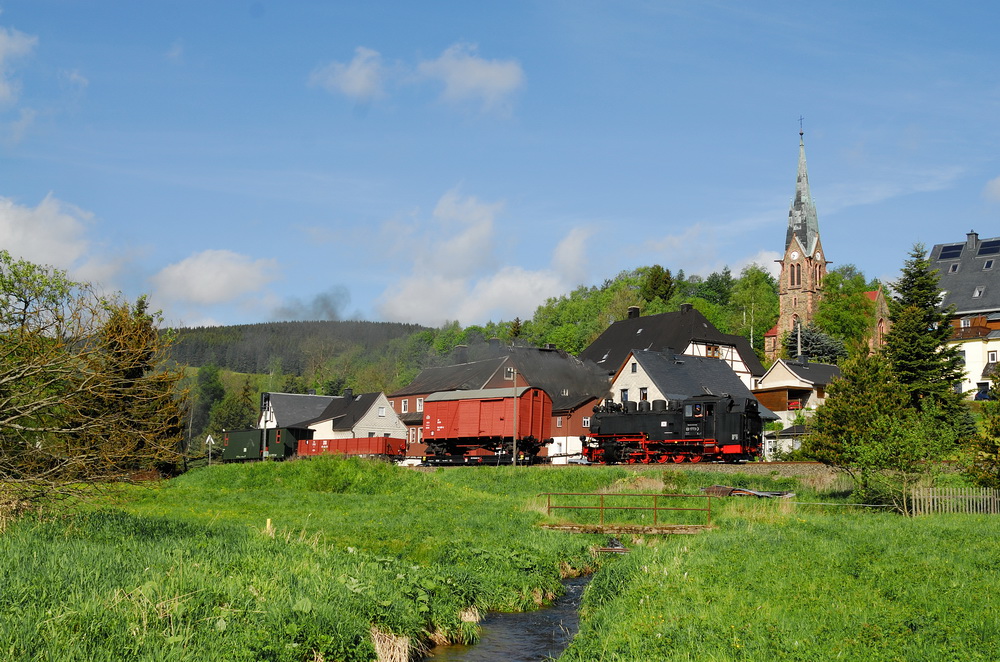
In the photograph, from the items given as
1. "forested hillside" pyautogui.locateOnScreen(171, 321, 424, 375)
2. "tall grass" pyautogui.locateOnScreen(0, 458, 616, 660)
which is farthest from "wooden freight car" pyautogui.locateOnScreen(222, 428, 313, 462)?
"forested hillside" pyautogui.locateOnScreen(171, 321, 424, 375)

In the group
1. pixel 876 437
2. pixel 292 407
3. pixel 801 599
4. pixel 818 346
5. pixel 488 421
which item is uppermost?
pixel 818 346

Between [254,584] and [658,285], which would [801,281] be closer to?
[658,285]

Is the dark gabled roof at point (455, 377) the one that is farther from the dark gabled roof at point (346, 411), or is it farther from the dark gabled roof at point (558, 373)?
the dark gabled roof at point (346, 411)

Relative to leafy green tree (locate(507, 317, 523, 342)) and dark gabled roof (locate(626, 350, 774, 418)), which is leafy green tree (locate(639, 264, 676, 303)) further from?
dark gabled roof (locate(626, 350, 774, 418))

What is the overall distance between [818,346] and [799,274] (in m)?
12.7

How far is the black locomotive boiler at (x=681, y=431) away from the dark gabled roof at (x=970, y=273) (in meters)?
44.0

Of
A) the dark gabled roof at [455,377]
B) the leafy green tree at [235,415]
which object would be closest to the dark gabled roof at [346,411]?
the dark gabled roof at [455,377]

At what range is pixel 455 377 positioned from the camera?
3157 inches

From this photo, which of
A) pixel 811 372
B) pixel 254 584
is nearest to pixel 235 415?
pixel 811 372

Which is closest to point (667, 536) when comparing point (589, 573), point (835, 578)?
point (589, 573)

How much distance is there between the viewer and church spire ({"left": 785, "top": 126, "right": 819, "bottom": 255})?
334 feet

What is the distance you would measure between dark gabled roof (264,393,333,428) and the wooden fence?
70447 millimetres

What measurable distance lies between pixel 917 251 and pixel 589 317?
256 feet

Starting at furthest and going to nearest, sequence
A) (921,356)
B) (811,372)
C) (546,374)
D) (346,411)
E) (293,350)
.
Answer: (293,350) < (346,411) < (811,372) < (546,374) < (921,356)
